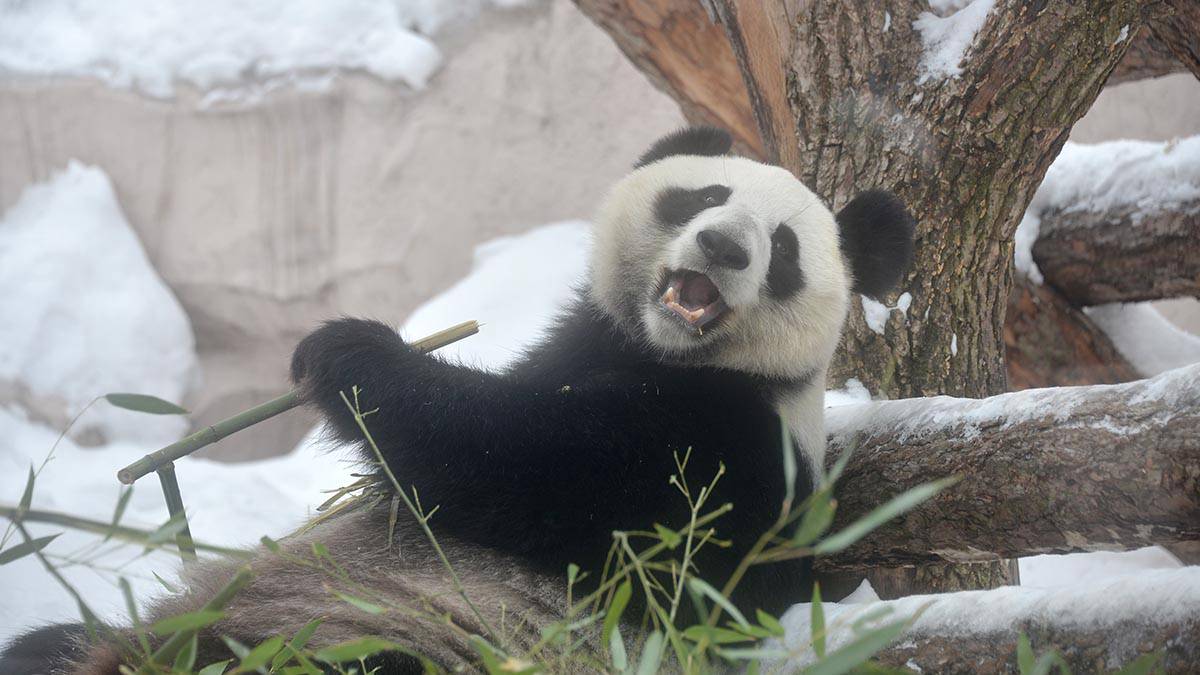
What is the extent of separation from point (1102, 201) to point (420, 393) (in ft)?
8.85

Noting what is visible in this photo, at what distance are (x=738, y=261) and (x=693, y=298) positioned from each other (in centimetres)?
15

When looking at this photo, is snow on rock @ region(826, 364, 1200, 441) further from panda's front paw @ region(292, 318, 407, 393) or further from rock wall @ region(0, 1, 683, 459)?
rock wall @ region(0, 1, 683, 459)

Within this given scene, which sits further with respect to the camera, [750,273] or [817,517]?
[750,273]

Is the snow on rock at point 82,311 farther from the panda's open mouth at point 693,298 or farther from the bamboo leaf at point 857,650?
the bamboo leaf at point 857,650

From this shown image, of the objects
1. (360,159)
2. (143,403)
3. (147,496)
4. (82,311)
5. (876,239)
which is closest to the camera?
(143,403)

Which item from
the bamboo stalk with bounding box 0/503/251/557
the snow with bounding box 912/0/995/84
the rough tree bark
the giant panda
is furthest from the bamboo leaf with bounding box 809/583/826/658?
the rough tree bark

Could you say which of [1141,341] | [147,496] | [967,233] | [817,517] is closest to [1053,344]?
[1141,341]

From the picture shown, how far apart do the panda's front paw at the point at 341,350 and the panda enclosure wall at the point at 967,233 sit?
102 cm

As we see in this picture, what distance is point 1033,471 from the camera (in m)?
1.80

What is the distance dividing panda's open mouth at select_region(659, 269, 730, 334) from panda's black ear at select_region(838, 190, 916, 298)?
0.41m

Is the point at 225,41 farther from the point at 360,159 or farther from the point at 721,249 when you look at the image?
the point at 721,249

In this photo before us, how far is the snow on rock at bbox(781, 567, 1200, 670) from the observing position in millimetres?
1557

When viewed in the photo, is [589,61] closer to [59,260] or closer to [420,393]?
[59,260]

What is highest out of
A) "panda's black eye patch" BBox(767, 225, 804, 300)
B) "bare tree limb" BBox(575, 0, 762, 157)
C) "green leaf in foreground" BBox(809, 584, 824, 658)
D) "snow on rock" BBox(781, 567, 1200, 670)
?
"bare tree limb" BBox(575, 0, 762, 157)
